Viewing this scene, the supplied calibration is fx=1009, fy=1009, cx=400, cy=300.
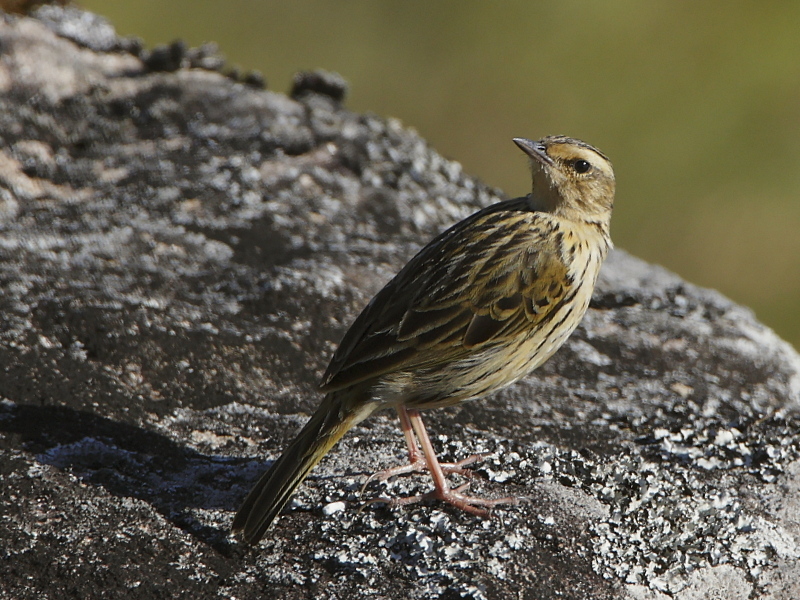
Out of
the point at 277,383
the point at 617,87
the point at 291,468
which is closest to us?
the point at 291,468

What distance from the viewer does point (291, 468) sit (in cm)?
377

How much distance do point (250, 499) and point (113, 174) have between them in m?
3.00

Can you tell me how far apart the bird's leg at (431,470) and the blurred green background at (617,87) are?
6.90m

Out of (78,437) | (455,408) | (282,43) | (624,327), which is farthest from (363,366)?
(282,43)

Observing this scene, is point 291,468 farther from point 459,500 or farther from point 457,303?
point 457,303

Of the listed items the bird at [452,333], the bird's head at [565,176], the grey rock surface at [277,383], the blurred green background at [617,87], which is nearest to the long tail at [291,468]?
the bird at [452,333]

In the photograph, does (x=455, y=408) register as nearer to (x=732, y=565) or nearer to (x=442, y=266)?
(x=442, y=266)

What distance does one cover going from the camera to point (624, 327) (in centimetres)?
555

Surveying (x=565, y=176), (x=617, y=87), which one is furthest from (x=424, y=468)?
(x=617, y=87)

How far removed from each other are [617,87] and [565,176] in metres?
7.79

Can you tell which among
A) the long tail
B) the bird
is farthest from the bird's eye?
the long tail

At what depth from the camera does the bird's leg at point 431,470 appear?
3809 mm

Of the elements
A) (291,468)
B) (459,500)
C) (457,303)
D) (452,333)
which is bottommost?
(291,468)

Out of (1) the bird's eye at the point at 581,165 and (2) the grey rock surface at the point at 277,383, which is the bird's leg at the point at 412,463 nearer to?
(2) the grey rock surface at the point at 277,383
